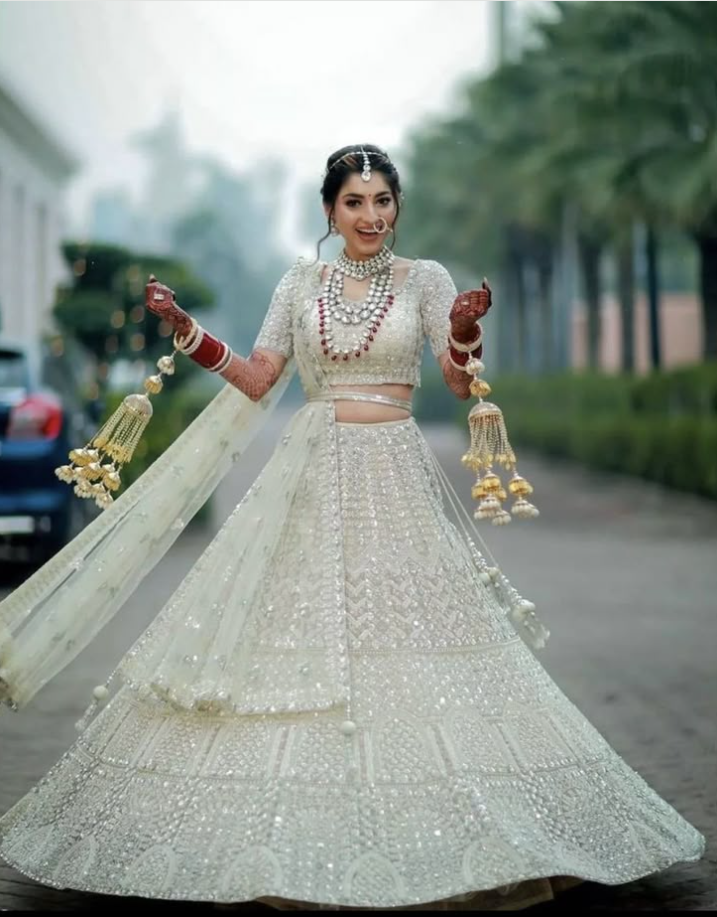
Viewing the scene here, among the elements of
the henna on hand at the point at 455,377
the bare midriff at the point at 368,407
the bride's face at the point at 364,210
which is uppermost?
the bride's face at the point at 364,210

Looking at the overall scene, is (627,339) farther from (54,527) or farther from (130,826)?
(130,826)

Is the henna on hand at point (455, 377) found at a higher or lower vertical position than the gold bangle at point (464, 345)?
lower

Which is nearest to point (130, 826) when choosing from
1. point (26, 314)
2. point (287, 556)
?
point (287, 556)

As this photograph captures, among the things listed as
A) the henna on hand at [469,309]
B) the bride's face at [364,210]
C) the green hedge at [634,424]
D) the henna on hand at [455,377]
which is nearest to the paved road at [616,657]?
the green hedge at [634,424]

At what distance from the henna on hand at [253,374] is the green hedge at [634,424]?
1519 cm

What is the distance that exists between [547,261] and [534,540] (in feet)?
81.6

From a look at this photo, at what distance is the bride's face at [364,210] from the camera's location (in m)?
4.49

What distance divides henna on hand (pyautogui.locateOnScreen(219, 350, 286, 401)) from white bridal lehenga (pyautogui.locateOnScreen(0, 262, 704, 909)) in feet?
0.21

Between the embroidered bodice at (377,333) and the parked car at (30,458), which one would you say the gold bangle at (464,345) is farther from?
the parked car at (30,458)

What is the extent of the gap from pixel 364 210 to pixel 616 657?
497 cm

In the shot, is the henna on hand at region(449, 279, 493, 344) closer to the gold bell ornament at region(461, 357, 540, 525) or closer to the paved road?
the gold bell ornament at region(461, 357, 540, 525)

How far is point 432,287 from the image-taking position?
4.55 m

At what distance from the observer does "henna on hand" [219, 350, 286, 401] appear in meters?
4.50


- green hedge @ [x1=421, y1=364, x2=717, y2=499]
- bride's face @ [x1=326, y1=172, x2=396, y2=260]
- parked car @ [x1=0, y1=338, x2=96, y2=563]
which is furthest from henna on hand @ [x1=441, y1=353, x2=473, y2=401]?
green hedge @ [x1=421, y1=364, x2=717, y2=499]
